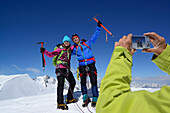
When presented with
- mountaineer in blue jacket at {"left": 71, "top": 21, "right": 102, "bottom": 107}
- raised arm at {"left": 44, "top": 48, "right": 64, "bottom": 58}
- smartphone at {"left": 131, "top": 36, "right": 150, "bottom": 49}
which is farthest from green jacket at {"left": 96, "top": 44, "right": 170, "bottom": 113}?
raised arm at {"left": 44, "top": 48, "right": 64, "bottom": 58}

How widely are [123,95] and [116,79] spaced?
0.31 feet

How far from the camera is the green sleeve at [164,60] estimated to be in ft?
2.85

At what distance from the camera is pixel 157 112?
0.42 metres

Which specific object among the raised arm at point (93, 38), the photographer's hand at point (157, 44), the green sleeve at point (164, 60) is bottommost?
the green sleeve at point (164, 60)

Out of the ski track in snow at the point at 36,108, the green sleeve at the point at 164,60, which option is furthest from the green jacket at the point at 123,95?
the ski track in snow at the point at 36,108

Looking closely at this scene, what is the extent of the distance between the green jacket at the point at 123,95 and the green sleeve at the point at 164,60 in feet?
1.12

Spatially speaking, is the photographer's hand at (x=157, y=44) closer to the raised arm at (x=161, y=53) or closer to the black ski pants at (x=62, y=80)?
the raised arm at (x=161, y=53)

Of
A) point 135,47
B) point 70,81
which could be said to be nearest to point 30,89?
point 70,81

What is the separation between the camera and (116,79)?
597 millimetres

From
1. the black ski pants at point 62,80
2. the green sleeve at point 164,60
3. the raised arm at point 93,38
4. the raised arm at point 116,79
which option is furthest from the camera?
the raised arm at point 93,38

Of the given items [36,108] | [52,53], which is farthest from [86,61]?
[36,108]

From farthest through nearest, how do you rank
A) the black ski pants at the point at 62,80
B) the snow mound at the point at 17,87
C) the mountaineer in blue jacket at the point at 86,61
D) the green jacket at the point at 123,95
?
the snow mound at the point at 17,87, the mountaineer in blue jacket at the point at 86,61, the black ski pants at the point at 62,80, the green jacket at the point at 123,95

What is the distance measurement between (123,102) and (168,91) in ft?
0.55

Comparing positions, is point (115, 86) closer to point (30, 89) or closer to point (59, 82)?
point (59, 82)
